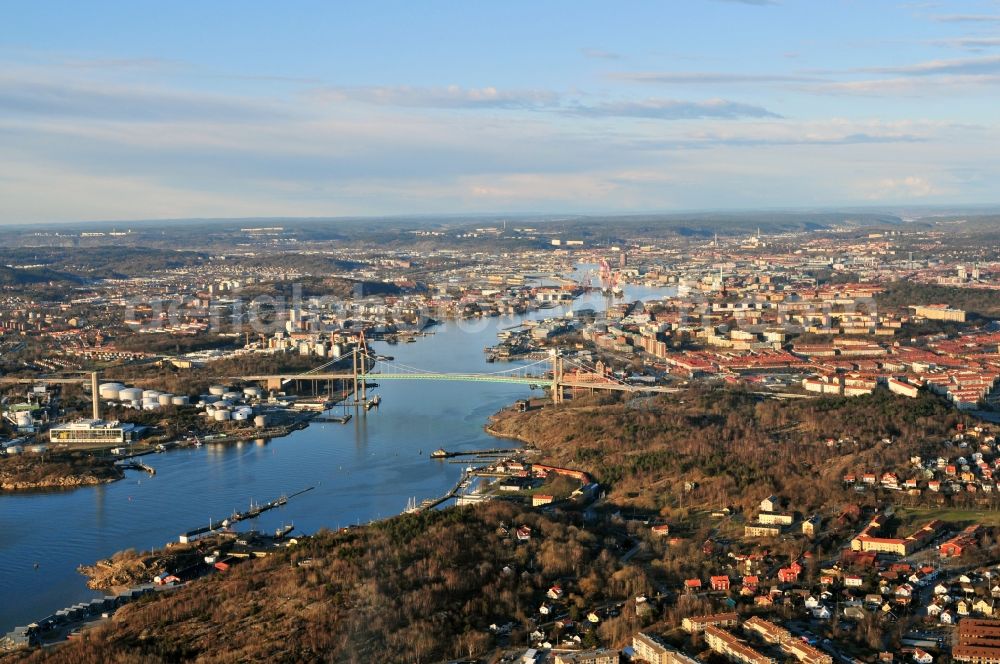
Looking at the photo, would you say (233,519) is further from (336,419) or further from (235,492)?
(336,419)

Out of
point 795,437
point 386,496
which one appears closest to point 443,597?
point 386,496

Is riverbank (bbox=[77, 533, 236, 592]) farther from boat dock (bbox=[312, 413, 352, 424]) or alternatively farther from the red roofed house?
boat dock (bbox=[312, 413, 352, 424])

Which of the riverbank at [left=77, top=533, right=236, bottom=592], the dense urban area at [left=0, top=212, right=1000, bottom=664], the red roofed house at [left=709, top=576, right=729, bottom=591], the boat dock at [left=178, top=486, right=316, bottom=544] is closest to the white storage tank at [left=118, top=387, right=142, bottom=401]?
the dense urban area at [left=0, top=212, right=1000, bottom=664]

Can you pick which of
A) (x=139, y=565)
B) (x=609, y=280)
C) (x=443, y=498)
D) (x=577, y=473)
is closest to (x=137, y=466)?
(x=443, y=498)

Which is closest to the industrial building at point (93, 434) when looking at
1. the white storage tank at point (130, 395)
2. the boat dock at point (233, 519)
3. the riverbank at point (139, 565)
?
the white storage tank at point (130, 395)

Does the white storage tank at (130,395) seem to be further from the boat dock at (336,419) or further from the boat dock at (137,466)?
the boat dock at (137,466)

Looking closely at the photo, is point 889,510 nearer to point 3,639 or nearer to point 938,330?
point 3,639
